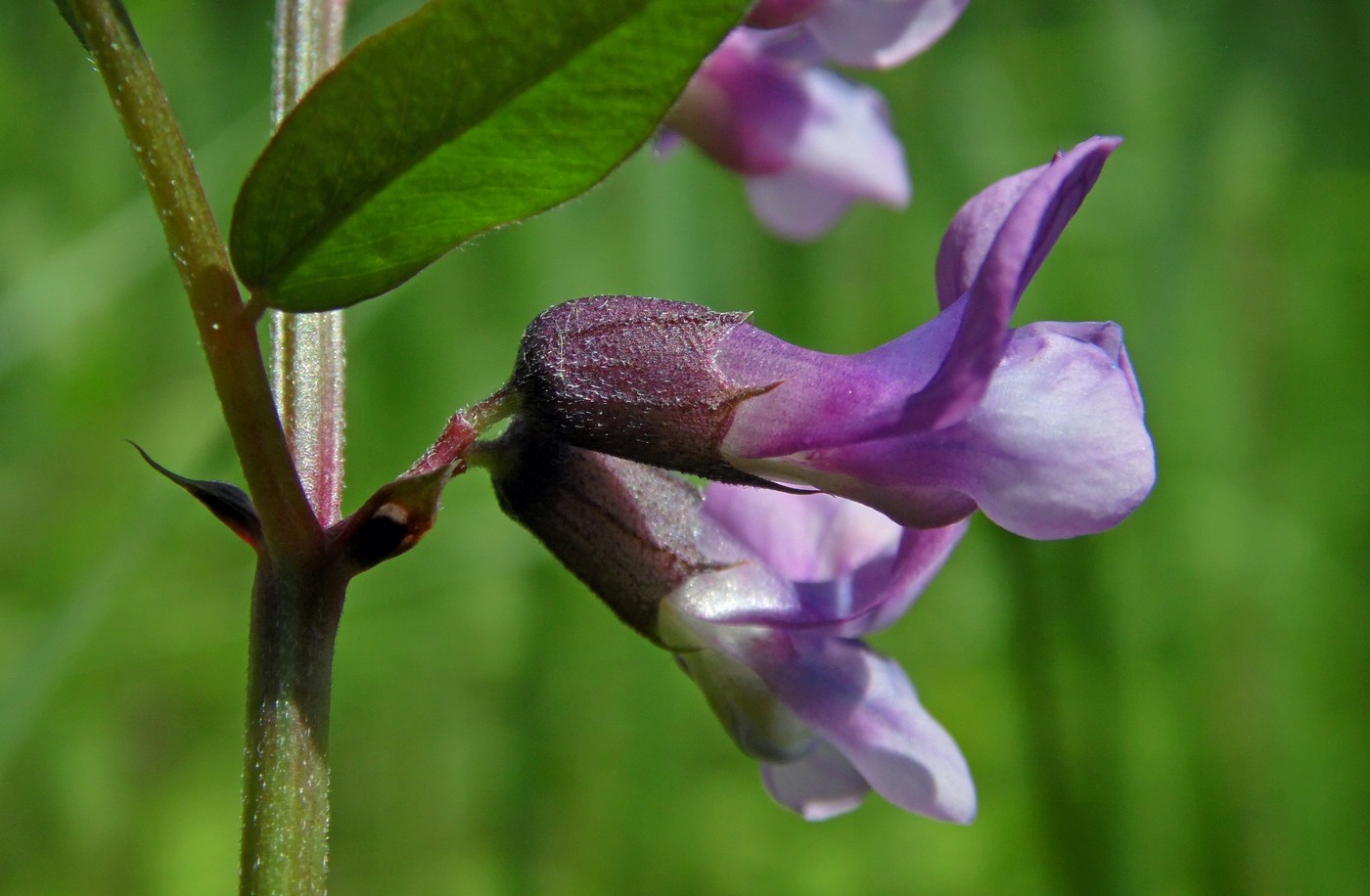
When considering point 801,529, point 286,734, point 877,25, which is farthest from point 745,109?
point 286,734

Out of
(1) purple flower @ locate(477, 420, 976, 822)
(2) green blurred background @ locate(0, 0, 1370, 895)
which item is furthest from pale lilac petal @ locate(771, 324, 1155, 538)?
(2) green blurred background @ locate(0, 0, 1370, 895)

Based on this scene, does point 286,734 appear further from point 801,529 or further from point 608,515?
point 801,529

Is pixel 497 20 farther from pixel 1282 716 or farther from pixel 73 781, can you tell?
pixel 73 781

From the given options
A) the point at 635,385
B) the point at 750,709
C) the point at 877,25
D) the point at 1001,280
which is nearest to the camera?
the point at 1001,280

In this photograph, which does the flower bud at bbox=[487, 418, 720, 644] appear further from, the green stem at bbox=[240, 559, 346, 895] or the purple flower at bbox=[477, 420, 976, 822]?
the green stem at bbox=[240, 559, 346, 895]

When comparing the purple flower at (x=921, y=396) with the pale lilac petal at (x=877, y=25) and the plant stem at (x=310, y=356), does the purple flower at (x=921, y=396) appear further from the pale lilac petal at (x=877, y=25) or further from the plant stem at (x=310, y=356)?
the pale lilac petal at (x=877, y=25)

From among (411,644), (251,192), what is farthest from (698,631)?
(411,644)
